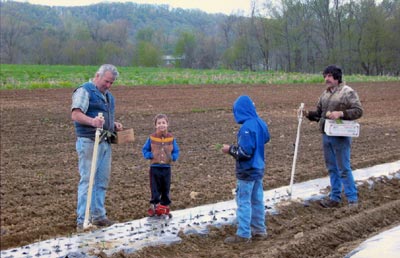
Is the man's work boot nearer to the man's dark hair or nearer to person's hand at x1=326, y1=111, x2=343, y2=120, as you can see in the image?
person's hand at x1=326, y1=111, x2=343, y2=120

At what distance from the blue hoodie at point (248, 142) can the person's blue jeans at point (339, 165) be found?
6.49ft

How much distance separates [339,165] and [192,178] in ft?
9.00

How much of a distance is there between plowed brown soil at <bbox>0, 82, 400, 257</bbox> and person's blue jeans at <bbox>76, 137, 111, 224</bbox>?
0.33m

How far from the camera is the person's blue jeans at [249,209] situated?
21.7ft

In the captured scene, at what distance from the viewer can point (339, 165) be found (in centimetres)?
830

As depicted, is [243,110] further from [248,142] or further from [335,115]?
[335,115]

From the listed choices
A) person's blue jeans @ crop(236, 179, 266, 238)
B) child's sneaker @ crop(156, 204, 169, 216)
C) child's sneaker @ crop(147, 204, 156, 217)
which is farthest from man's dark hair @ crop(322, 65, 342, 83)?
child's sneaker @ crop(147, 204, 156, 217)

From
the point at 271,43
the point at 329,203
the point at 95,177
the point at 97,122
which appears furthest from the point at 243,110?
the point at 271,43

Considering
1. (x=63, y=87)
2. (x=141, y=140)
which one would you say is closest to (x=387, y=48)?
(x=63, y=87)

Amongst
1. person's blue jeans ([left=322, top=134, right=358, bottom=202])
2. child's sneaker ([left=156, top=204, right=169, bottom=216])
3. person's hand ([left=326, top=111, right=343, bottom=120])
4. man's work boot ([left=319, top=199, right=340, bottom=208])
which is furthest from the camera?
man's work boot ([left=319, top=199, right=340, bottom=208])

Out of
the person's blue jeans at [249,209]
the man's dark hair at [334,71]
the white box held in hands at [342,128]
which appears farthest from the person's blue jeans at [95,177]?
the man's dark hair at [334,71]

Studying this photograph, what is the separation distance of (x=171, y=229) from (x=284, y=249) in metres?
1.37

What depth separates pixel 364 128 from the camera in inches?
720

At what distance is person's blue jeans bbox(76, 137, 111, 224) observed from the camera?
6.73m
